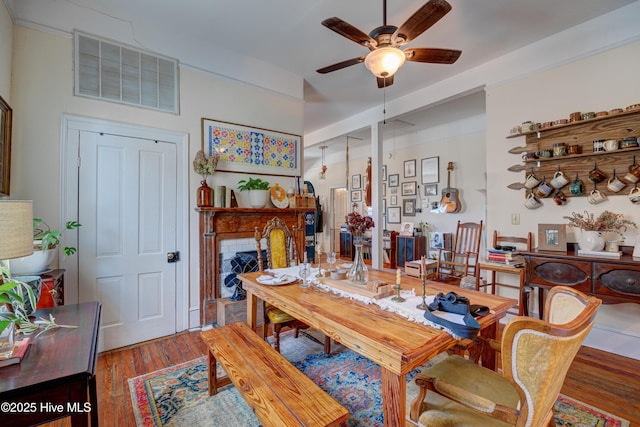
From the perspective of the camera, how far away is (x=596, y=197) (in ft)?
8.89

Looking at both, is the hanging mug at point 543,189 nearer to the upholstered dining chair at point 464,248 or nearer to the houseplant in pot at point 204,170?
the upholstered dining chair at point 464,248

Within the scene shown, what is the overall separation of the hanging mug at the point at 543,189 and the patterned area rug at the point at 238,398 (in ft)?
6.34

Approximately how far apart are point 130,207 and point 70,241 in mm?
529

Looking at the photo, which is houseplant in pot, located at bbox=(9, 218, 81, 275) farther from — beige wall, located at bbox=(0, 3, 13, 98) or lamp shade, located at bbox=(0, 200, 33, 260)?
beige wall, located at bbox=(0, 3, 13, 98)

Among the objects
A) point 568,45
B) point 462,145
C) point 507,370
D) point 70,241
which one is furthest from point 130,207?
point 462,145

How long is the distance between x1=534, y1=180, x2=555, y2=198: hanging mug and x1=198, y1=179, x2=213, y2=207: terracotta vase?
11.5 ft

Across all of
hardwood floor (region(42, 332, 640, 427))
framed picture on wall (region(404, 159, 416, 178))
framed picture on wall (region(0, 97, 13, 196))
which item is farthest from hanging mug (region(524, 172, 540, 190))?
framed picture on wall (region(0, 97, 13, 196))

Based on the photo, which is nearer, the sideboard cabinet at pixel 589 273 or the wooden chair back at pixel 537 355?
the wooden chair back at pixel 537 355

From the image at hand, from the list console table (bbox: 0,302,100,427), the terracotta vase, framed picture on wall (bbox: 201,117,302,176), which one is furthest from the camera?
framed picture on wall (bbox: 201,117,302,176)

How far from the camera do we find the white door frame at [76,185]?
2.48 meters

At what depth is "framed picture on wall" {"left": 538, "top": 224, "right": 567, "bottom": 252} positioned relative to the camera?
2.78m

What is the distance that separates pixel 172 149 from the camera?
301 centimetres

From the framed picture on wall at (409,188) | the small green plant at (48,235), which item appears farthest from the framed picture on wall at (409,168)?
the small green plant at (48,235)

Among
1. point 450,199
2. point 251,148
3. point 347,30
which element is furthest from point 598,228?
point 251,148
